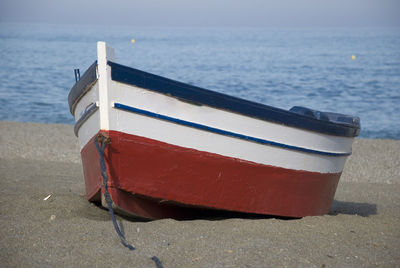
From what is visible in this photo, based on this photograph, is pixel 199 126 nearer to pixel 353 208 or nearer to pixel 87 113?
pixel 87 113

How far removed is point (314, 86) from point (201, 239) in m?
21.6

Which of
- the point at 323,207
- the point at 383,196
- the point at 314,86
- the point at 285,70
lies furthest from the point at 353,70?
the point at 323,207

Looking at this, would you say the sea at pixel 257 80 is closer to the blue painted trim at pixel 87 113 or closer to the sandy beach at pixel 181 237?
the sandy beach at pixel 181 237

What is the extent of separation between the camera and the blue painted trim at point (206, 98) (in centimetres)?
406

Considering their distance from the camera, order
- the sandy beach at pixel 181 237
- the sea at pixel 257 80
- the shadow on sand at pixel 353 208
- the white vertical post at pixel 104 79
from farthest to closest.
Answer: the sea at pixel 257 80 < the shadow on sand at pixel 353 208 < the white vertical post at pixel 104 79 < the sandy beach at pixel 181 237

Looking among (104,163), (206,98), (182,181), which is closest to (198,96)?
(206,98)

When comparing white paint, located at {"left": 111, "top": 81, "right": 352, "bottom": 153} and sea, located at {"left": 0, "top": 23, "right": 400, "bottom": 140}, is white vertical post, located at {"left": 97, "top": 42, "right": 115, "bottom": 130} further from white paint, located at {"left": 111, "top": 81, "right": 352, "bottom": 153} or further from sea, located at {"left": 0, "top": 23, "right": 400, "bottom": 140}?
sea, located at {"left": 0, "top": 23, "right": 400, "bottom": 140}

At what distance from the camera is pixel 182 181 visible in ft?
14.4

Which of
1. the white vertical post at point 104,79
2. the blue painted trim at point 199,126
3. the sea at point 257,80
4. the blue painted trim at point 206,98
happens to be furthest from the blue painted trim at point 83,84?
the sea at point 257,80

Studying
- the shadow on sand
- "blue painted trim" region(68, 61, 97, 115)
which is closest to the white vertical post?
"blue painted trim" region(68, 61, 97, 115)

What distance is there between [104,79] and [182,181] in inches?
45.4

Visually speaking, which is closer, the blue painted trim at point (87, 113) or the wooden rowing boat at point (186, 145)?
the wooden rowing boat at point (186, 145)

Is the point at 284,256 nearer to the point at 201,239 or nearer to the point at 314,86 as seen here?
the point at 201,239

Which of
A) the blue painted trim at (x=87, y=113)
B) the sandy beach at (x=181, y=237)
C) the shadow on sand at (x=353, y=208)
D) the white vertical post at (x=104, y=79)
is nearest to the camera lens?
the sandy beach at (x=181, y=237)
